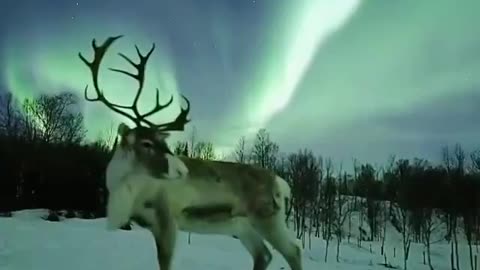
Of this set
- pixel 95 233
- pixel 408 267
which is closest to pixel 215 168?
pixel 95 233

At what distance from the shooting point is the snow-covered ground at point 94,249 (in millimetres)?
4828

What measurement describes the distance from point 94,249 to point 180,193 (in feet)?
10.4

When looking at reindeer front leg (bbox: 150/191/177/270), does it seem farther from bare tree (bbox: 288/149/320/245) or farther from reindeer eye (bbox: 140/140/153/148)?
bare tree (bbox: 288/149/320/245)

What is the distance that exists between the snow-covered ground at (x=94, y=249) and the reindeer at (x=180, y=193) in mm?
1699

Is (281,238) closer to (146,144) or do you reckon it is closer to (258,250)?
(258,250)

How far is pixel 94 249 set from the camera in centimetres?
539

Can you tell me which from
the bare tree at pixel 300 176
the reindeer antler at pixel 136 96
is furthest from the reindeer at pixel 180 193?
the bare tree at pixel 300 176

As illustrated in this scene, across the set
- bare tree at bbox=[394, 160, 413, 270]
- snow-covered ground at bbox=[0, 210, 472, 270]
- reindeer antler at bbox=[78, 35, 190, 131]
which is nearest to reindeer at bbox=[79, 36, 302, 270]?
reindeer antler at bbox=[78, 35, 190, 131]

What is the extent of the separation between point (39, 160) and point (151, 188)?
18.5ft

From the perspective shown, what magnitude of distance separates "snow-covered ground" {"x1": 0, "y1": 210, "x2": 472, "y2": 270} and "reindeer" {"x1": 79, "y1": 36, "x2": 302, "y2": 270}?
1.70 m

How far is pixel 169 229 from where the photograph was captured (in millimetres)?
2521

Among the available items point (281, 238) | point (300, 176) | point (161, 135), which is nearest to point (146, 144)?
point (161, 135)

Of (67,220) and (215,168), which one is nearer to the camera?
(215,168)

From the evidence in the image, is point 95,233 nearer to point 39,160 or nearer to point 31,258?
point 31,258
